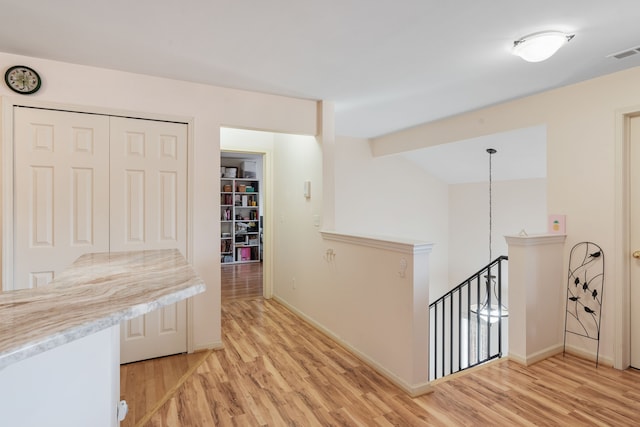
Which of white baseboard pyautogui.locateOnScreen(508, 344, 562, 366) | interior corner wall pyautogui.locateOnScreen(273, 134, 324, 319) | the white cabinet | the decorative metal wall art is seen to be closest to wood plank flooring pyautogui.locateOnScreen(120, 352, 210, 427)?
interior corner wall pyautogui.locateOnScreen(273, 134, 324, 319)

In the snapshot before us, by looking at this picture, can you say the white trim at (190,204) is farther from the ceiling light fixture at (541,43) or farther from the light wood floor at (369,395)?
the ceiling light fixture at (541,43)

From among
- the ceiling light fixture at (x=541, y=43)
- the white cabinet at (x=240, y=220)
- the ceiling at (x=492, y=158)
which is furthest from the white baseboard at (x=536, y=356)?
the white cabinet at (x=240, y=220)

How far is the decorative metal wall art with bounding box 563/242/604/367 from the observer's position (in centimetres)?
282

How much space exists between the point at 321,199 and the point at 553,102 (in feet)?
7.68

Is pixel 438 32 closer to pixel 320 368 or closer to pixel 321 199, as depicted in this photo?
pixel 321 199

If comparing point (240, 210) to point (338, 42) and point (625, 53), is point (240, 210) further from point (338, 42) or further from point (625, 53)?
point (625, 53)

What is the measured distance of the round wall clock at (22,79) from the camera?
241 centimetres

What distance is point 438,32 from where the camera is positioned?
212 cm

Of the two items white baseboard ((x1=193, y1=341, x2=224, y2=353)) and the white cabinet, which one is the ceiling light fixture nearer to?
white baseboard ((x1=193, y1=341, x2=224, y2=353))

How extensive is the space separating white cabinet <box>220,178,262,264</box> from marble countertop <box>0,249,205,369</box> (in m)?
6.82

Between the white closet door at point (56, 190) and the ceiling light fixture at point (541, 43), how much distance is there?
10.2 ft

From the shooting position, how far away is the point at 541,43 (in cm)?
210

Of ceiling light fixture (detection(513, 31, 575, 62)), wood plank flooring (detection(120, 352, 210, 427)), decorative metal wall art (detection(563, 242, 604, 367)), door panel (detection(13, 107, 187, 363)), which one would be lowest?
wood plank flooring (detection(120, 352, 210, 427))

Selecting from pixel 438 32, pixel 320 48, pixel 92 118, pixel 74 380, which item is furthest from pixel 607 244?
pixel 92 118
